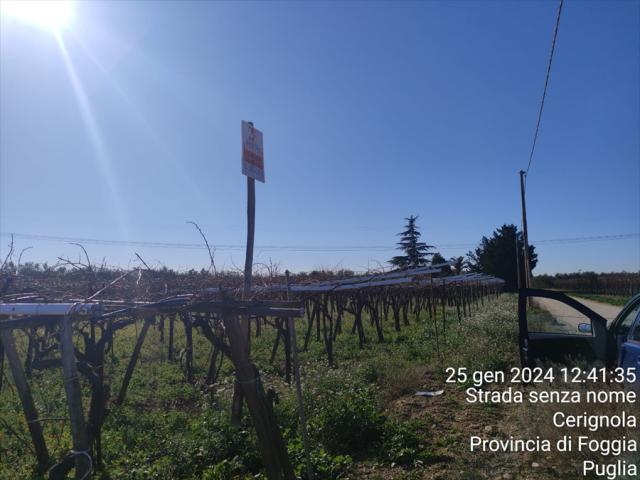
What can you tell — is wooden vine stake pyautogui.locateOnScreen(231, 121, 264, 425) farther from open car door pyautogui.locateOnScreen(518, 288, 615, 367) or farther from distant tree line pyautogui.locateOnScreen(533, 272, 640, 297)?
distant tree line pyautogui.locateOnScreen(533, 272, 640, 297)

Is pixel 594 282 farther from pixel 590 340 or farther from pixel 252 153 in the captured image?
pixel 252 153

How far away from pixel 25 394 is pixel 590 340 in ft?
18.9

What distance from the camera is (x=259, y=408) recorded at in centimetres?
288

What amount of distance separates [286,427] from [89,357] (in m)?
2.18

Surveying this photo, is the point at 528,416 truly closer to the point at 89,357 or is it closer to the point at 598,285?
the point at 89,357

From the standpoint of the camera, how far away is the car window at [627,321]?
14.2ft

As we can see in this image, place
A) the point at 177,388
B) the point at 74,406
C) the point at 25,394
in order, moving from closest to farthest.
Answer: the point at 74,406
the point at 25,394
the point at 177,388

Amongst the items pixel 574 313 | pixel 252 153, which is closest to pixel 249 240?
pixel 252 153

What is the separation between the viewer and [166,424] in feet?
17.9

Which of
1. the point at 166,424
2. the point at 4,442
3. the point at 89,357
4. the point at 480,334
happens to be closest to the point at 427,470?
the point at 89,357

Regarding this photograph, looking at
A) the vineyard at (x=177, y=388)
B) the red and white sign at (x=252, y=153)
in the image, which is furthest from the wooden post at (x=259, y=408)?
the red and white sign at (x=252, y=153)

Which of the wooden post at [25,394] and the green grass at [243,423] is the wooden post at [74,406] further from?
the green grass at [243,423]

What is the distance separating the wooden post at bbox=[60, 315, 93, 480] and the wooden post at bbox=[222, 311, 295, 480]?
0.96 metres

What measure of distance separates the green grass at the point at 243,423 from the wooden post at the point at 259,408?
2.86 feet
